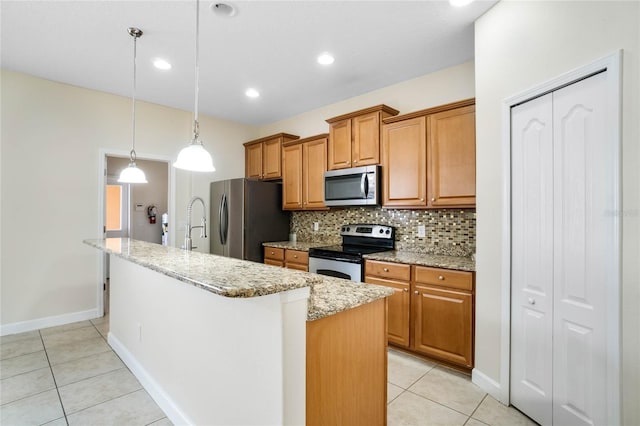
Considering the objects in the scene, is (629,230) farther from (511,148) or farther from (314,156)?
(314,156)

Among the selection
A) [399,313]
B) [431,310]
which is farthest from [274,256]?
[431,310]

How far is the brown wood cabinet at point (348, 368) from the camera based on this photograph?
4.07ft

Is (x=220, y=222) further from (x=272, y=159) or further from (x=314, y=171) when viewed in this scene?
(x=314, y=171)

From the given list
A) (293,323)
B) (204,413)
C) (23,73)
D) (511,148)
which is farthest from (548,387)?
(23,73)

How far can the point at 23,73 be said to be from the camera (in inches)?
129

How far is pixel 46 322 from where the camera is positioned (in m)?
3.48

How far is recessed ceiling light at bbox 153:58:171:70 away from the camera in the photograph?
9.71ft

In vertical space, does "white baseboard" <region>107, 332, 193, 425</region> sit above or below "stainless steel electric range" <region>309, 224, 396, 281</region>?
below

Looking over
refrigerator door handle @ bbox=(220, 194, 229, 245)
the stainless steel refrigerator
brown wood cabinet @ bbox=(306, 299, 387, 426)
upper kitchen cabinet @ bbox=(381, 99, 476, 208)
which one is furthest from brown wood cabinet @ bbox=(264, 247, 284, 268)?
brown wood cabinet @ bbox=(306, 299, 387, 426)

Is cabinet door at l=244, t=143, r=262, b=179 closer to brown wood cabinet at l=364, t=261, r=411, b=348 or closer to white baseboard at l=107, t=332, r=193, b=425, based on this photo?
brown wood cabinet at l=364, t=261, r=411, b=348

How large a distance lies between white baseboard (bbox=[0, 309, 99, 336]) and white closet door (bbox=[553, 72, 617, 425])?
4.61 m

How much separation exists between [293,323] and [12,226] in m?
3.81

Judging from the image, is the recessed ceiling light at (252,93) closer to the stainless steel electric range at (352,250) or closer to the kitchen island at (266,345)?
the stainless steel electric range at (352,250)

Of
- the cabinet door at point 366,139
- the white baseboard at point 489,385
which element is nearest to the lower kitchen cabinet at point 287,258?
the cabinet door at point 366,139
